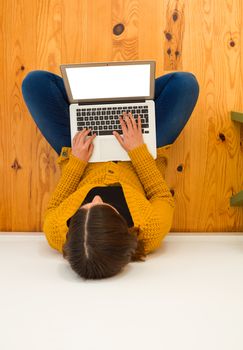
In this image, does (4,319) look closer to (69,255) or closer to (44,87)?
(69,255)

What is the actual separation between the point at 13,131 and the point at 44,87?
310 mm

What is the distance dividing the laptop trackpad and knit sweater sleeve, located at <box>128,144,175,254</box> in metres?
0.05

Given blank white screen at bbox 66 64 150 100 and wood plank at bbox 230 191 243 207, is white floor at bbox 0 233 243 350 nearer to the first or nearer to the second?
wood plank at bbox 230 191 243 207

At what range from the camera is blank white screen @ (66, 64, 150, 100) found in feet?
4.84

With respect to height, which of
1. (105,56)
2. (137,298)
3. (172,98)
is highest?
(105,56)

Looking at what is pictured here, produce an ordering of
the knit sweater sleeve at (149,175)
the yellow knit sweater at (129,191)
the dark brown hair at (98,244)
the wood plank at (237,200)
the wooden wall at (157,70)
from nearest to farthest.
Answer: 1. the dark brown hair at (98,244)
2. the yellow knit sweater at (129,191)
3. the knit sweater sleeve at (149,175)
4. the wood plank at (237,200)
5. the wooden wall at (157,70)

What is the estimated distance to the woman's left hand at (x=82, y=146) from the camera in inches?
59.2

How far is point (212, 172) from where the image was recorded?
5.65 feet

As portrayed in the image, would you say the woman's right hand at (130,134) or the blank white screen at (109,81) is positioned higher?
the blank white screen at (109,81)

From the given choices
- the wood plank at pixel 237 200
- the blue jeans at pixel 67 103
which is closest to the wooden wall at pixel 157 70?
the wood plank at pixel 237 200

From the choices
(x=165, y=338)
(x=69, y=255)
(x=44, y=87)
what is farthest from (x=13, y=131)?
(x=165, y=338)

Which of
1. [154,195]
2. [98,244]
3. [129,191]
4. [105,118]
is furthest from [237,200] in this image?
[98,244]

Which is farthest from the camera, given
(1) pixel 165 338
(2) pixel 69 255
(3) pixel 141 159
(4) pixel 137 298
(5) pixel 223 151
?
(5) pixel 223 151

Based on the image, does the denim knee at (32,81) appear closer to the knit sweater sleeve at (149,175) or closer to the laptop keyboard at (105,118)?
the laptop keyboard at (105,118)
